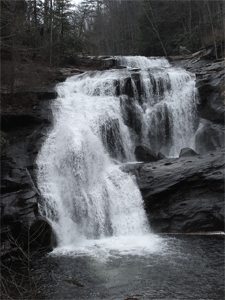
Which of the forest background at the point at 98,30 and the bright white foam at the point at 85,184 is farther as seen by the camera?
the forest background at the point at 98,30

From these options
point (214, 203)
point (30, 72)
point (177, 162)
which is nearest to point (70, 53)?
point (30, 72)

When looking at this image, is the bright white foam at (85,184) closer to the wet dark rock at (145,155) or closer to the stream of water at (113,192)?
the stream of water at (113,192)

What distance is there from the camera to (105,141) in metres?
13.0

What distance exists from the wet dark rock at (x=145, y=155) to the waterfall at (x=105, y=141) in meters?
0.51

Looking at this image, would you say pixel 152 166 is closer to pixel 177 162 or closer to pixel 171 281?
pixel 177 162

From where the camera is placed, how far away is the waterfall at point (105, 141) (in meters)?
9.65

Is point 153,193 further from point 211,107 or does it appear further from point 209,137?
point 211,107

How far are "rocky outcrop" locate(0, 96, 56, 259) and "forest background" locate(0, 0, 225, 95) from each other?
234 centimetres

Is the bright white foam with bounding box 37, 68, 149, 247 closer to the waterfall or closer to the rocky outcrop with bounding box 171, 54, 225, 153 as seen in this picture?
the waterfall

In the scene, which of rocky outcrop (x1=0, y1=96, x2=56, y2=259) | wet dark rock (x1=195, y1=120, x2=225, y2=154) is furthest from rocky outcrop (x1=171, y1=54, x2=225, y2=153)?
rocky outcrop (x1=0, y1=96, x2=56, y2=259)

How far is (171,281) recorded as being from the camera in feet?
20.5

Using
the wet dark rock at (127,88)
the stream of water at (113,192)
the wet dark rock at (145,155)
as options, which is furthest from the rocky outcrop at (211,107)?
the wet dark rock at (127,88)

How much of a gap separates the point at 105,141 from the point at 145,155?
2161mm

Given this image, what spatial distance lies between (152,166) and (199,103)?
670 cm
